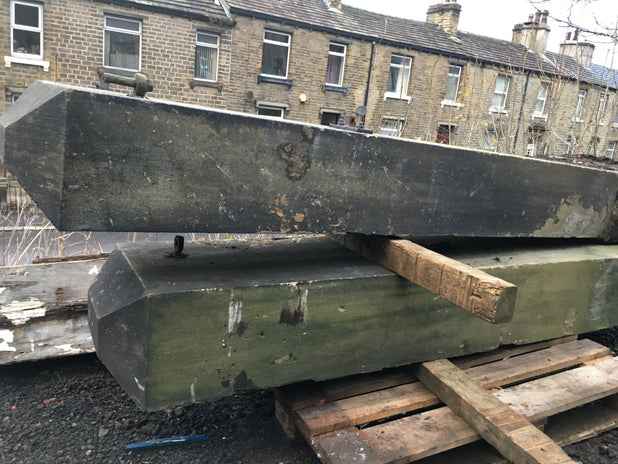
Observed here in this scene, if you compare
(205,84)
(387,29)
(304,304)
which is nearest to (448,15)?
(387,29)

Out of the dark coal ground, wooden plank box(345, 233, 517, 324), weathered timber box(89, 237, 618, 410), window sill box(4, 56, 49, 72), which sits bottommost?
the dark coal ground

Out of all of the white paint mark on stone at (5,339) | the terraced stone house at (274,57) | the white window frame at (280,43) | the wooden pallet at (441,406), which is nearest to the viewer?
the wooden pallet at (441,406)

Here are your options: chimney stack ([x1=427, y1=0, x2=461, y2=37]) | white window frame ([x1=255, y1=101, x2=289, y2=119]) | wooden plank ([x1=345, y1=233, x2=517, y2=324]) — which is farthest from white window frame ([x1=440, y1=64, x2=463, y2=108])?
wooden plank ([x1=345, y1=233, x2=517, y2=324])

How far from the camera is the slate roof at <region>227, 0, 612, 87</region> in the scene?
44.0ft

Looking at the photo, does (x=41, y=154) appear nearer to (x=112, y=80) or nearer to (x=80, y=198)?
(x=80, y=198)

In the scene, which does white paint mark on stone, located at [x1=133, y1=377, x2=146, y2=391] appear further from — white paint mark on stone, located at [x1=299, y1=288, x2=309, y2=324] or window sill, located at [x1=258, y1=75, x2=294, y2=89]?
window sill, located at [x1=258, y1=75, x2=294, y2=89]

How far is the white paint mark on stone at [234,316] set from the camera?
1605mm

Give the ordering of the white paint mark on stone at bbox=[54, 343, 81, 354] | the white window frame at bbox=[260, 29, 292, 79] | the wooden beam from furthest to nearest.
→ the white window frame at bbox=[260, 29, 292, 79] < the white paint mark on stone at bbox=[54, 343, 81, 354] < the wooden beam

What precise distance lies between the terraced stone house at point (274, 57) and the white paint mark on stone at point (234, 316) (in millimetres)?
8190

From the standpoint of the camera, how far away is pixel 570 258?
2385mm

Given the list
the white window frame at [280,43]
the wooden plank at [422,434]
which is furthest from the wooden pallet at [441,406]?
the white window frame at [280,43]

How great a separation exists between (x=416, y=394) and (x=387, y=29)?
50.9 ft

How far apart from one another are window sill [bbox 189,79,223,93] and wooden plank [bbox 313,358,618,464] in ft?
41.1

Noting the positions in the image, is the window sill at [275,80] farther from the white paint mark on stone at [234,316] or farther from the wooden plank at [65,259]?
the white paint mark on stone at [234,316]
